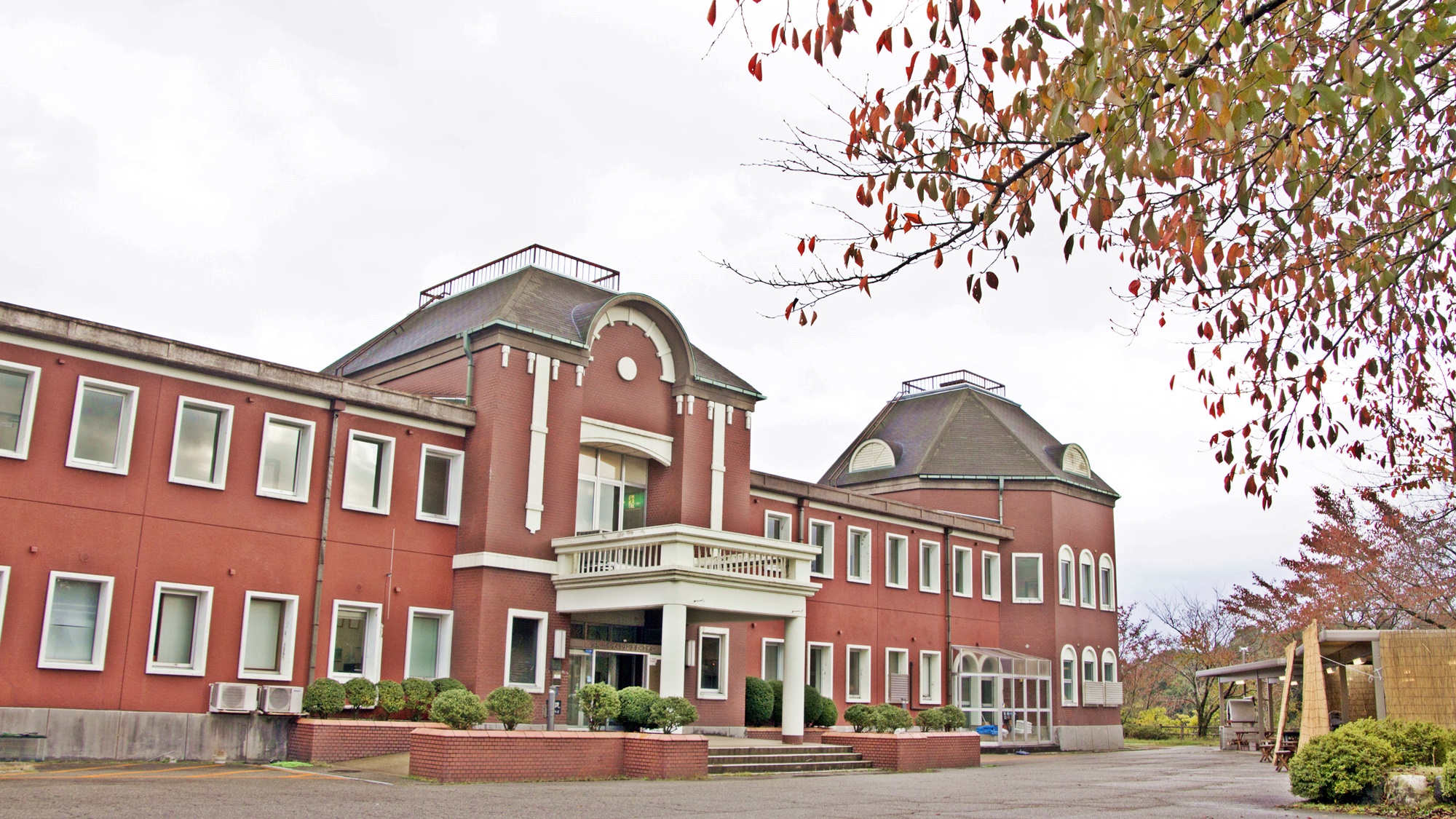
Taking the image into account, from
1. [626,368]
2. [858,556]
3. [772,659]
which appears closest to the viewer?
[626,368]

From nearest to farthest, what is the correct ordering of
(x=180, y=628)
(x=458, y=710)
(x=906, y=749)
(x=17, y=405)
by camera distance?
(x=458, y=710)
(x=17, y=405)
(x=180, y=628)
(x=906, y=749)

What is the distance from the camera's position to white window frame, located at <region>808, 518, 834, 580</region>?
1248 inches

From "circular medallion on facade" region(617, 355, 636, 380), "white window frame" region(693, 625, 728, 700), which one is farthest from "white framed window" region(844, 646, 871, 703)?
"circular medallion on facade" region(617, 355, 636, 380)

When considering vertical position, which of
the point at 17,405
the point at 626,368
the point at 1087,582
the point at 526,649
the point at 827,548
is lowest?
the point at 526,649

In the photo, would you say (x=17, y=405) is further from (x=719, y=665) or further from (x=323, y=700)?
(x=719, y=665)

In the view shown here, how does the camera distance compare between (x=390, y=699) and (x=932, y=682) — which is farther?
(x=932, y=682)

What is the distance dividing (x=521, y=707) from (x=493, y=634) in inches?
182

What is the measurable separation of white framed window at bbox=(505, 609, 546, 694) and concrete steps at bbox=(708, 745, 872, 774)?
438cm

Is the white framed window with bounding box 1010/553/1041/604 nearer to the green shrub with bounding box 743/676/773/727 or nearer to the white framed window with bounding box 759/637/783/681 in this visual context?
Result: the white framed window with bounding box 759/637/783/681

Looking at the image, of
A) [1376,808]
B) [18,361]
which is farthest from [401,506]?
[1376,808]

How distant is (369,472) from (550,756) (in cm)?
783

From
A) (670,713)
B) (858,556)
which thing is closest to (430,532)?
(670,713)

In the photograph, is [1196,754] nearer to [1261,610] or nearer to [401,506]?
[1261,610]

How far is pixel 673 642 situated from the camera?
21812mm
